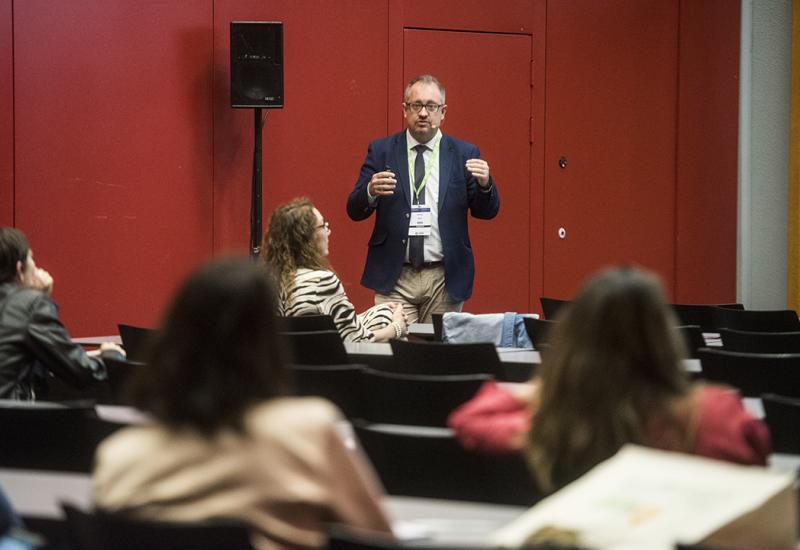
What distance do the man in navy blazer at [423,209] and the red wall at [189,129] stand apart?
6.33ft

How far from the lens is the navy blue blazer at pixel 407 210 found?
655 centimetres

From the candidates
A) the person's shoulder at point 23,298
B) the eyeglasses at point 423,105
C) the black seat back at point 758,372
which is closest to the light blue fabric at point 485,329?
the black seat back at point 758,372

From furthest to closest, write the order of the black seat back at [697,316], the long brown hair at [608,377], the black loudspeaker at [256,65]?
the black loudspeaker at [256,65]
the black seat back at [697,316]
the long brown hair at [608,377]

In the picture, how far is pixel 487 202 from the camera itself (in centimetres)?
657

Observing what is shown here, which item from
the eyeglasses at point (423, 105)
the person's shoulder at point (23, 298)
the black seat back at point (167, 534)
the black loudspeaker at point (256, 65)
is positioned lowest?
the black seat back at point (167, 534)

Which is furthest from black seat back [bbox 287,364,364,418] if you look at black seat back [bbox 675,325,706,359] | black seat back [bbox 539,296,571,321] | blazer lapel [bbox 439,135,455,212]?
blazer lapel [bbox 439,135,455,212]

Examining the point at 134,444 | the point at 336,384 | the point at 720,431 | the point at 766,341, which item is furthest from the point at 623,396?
the point at 766,341

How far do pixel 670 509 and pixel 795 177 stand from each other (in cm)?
847

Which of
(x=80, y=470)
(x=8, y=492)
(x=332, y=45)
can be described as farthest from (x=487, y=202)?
(x=8, y=492)

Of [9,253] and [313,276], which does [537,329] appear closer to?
[313,276]

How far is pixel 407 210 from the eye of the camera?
21.7ft

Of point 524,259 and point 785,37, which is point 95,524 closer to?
point 524,259

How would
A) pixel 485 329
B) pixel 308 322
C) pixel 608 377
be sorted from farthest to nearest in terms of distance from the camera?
pixel 485 329
pixel 308 322
pixel 608 377

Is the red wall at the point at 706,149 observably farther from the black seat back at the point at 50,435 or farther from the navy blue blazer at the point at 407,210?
the black seat back at the point at 50,435
